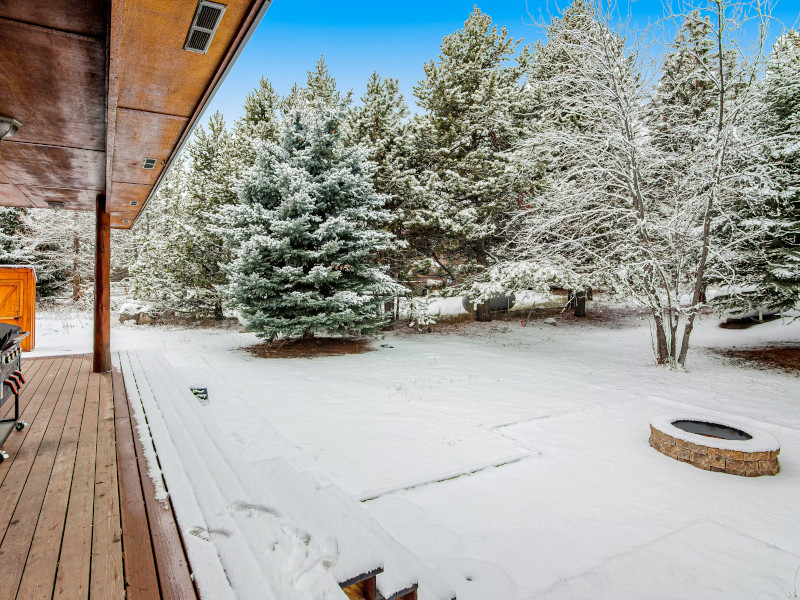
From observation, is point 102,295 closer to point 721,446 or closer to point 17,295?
Answer: point 17,295

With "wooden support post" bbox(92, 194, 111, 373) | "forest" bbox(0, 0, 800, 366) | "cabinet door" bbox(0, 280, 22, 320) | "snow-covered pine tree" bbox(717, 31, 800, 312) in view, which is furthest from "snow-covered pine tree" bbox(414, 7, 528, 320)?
"cabinet door" bbox(0, 280, 22, 320)

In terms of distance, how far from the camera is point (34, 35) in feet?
7.84

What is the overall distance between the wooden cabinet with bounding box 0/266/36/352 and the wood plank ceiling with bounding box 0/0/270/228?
478cm

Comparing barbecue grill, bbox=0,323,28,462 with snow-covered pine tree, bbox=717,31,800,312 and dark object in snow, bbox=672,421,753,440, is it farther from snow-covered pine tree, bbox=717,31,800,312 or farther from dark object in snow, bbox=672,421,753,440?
snow-covered pine tree, bbox=717,31,800,312

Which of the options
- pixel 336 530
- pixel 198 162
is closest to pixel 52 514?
pixel 336 530

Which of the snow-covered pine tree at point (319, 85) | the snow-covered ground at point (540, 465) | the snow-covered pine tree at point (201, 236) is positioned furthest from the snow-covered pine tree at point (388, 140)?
the snow-covered ground at point (540, 465)

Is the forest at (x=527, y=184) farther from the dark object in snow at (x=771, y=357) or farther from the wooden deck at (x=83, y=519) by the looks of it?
the wooden deck at (x=83, y=519)

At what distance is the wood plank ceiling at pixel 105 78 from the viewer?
2256 mm

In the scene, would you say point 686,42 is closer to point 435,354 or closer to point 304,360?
point 435,354

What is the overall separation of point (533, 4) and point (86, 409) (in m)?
10.4

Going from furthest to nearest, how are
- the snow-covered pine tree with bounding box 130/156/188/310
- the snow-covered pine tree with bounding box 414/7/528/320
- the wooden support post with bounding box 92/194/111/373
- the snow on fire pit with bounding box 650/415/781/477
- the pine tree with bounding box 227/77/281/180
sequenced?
1. the snow-covered pine tree with bounding box 130/156/188/310
2. the pine tree with bounding box 227/77/281/180
3. the snow-covered pine tree with bounding box 414/7/528/320
4. the wooden support post with bounding box 92/194/111/373
5. the snow on fire pit with bounding box 650/415/781/477

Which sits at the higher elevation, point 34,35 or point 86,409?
point 34,35

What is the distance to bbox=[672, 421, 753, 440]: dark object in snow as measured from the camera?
15.6ft

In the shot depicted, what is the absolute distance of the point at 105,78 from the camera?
2.93 metres
